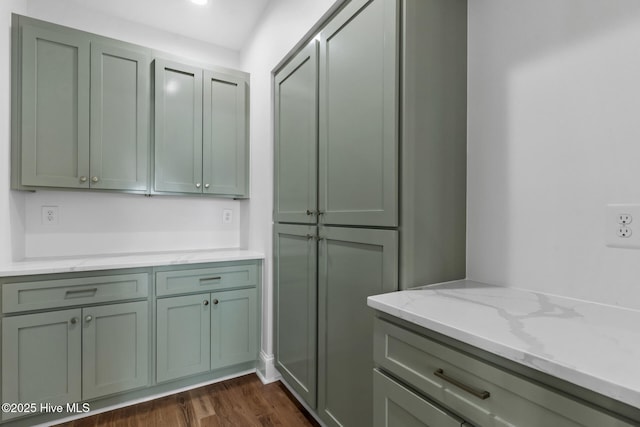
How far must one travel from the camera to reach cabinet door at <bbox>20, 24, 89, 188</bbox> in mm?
1839

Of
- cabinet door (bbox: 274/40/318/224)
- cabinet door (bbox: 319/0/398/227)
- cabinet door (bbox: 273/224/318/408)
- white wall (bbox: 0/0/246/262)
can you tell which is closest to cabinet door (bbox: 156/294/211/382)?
cabinet door (bbox: 273/224/318/408)

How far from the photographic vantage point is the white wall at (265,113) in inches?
75.4

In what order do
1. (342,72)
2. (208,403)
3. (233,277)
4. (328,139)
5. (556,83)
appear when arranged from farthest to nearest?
(233,277) < (208,403) < (328,139) < (342,72) < (556,83)

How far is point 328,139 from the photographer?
151 centimetres

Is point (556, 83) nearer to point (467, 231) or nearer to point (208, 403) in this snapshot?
point (467, 231)

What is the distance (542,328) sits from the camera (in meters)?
0.71

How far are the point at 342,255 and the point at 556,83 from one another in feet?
3.31

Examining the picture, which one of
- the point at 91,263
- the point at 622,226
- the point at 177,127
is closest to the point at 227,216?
the point at 177,127

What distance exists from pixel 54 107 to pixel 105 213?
2.59 ft

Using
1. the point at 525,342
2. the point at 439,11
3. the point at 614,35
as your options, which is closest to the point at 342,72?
the point at 439,11

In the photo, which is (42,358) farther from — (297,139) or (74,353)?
(297,139)

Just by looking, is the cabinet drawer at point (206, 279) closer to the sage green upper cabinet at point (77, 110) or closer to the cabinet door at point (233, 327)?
the cabinet door at point (233, 327)

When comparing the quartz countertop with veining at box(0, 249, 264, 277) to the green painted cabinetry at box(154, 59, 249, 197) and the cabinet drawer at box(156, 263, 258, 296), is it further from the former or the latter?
the green painted cabinetry at box(154, 59, 249, 197)

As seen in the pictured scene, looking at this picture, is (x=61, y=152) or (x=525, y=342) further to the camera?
(x=61, y=152)
